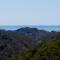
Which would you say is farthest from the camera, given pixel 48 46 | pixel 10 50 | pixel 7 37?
pixel 7 37

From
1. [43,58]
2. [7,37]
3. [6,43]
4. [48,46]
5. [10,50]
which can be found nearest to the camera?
[43,58]

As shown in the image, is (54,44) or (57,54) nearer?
(57,54)

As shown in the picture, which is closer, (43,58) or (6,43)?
(43,58)

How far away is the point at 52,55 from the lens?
7.56 m

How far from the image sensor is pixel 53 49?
7762 mm

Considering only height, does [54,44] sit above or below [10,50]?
above

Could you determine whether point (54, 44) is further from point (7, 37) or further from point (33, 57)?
point (7, 37)

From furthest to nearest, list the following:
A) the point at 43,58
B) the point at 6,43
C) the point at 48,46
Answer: the point at 6,43 < the point at 48,46 < the point at 43,58

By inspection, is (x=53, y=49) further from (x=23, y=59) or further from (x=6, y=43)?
(x=6, y=43)

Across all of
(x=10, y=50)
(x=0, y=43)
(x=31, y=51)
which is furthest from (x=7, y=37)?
(x=31, y=51)

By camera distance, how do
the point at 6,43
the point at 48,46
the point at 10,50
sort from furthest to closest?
the point at 6,43
the point at 10,50
the point at 48,46

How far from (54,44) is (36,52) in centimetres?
61

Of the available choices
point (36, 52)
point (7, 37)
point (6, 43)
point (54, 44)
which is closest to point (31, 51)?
point (36, 52)

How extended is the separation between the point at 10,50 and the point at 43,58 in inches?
344
